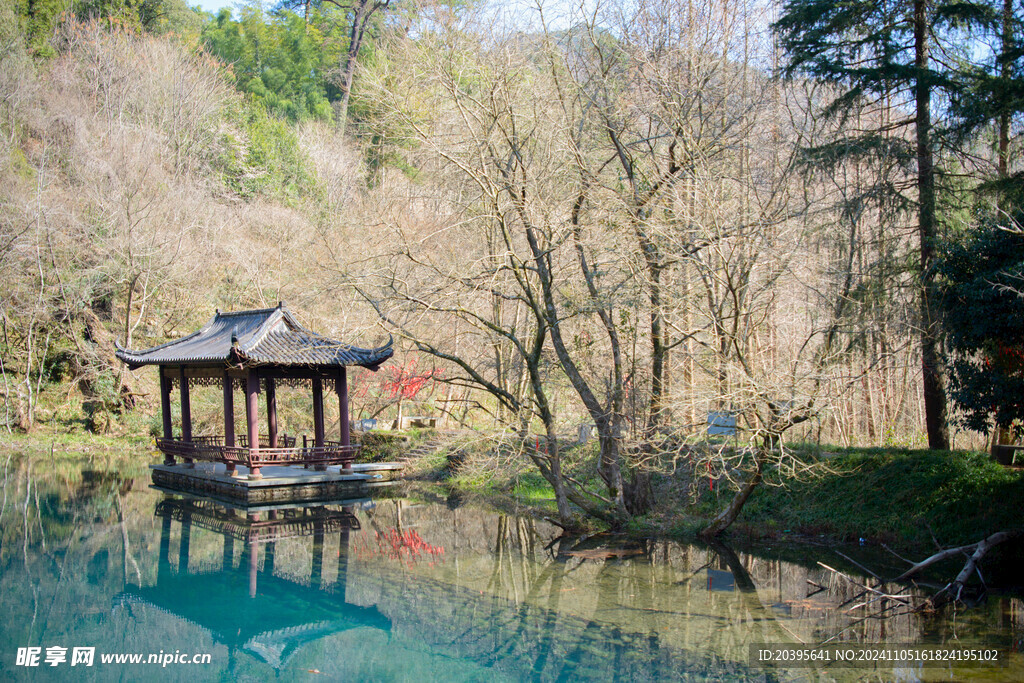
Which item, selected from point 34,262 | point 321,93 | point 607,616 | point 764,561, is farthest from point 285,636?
point 321,93

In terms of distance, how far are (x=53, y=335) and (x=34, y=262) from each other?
7.74 feet

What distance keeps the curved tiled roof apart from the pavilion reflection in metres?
2.94

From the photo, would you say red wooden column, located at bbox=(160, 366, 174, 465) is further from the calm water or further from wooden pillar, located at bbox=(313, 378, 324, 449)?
the calm water

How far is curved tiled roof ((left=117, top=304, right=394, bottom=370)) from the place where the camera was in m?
13.6

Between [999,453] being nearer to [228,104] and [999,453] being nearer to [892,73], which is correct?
[892,73]

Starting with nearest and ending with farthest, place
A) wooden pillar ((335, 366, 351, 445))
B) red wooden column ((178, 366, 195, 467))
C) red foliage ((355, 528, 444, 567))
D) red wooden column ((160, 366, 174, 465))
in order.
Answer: red foliage ((355, 528, 444, 567)) → wooden pillar ((335, 366, 351, 445)) → red wooden column ((178, 366, 195, 467)) → red wooden column ((160, 366, 174, 465))

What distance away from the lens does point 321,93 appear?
1379 inches

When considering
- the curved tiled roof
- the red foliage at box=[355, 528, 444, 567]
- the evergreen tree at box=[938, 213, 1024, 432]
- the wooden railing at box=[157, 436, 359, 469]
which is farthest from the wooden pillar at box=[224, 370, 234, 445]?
the evergreen tree at box=[938, 213, 1024, 432]

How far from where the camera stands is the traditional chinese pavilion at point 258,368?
13.8 m

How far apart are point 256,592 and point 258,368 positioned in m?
6.45

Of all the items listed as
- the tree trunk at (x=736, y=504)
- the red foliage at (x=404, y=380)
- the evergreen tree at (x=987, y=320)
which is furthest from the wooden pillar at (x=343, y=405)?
the evergreen tree at (x=987, y=320)

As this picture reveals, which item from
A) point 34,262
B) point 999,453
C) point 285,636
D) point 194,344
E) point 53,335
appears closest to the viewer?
point 285,636

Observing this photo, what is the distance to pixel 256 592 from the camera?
8.45 metres

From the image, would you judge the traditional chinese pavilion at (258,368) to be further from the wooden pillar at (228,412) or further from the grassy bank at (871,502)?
the grassy bank at (871,502)
